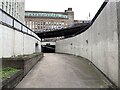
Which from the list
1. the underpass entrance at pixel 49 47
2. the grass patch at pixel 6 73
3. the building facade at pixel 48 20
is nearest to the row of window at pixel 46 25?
the building facade at pixel 48 20

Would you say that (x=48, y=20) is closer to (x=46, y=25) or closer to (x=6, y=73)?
(x=46, y=25)

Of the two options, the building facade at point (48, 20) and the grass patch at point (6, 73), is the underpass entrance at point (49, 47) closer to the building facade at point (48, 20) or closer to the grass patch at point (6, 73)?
the building facade at point (48, 20)

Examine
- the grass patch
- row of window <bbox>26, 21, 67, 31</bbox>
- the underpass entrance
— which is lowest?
the grass patch

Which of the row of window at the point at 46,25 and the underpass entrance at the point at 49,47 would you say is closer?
the underpass entrance at the point at 49,47

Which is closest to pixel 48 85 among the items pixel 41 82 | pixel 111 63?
pixel 41 82

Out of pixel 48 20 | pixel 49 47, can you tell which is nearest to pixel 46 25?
pixel 48 20

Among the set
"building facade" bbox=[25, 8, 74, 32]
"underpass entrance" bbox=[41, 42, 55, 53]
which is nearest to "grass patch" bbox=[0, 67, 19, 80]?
"underpass entrance" bbox=[41, 42, 55, 53]

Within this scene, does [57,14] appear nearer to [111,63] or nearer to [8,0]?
[8,0]

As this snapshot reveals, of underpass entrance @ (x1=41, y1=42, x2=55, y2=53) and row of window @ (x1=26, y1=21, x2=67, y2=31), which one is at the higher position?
row of window @ (x1=26, y1=21, x2=67, y2=31)

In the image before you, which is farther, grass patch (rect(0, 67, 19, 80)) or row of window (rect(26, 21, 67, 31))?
row of window (rect(26, 21, 67, 31))

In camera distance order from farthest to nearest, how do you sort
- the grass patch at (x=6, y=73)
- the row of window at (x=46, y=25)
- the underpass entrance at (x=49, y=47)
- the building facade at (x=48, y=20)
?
1. the building facade at (x=48, y=20)
2. the row of window at (x=46, y=25)
3. the underpass entrance at (x=49, y=47)
4. the grass patch at (x=6, y=73)

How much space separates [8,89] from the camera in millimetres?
7387

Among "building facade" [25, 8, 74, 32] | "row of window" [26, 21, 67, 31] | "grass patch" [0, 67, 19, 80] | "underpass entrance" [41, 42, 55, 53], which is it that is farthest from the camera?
"building facade" [25, 8, 74, 32]

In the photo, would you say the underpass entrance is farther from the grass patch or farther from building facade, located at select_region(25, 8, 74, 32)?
the grass patch
